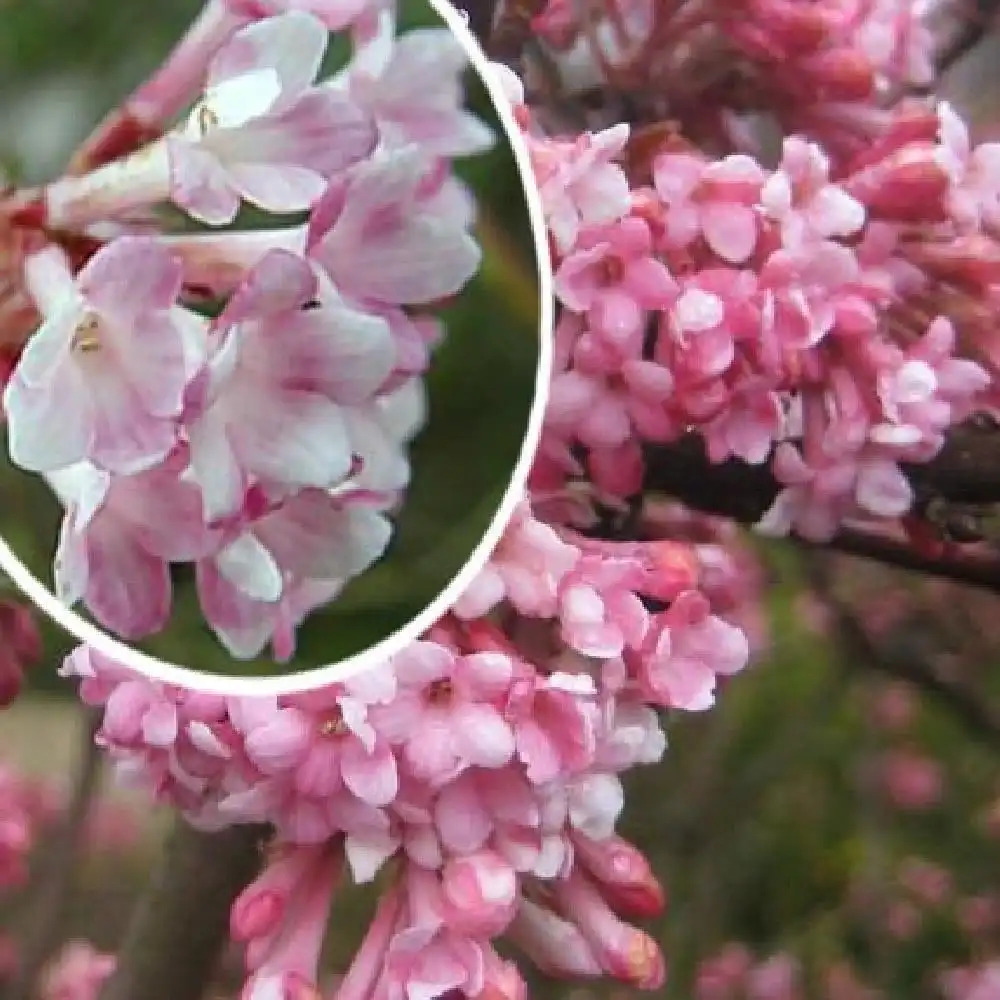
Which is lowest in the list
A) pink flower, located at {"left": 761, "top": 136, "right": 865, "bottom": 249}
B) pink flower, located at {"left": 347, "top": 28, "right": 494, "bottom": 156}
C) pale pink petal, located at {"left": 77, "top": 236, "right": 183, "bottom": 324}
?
pink flower, located at {"left": 761, "top": 136, "right": 865, "bottom": 249}

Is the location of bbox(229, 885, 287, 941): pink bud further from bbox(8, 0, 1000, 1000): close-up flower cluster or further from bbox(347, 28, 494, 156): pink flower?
bbox(347, 28, 494, 156): pink flower

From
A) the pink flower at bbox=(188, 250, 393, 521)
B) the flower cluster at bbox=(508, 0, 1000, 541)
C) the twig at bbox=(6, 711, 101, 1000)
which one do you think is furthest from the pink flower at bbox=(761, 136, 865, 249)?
the twig at bbox=(6, 711, 101, 1000)

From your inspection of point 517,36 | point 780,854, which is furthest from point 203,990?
point 517,36

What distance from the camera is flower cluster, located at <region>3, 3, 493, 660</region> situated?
0.30 m

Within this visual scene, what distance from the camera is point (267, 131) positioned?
0.31m

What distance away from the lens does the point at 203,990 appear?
45 centimetres

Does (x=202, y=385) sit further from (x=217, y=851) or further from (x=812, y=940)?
(x=812, y=940)

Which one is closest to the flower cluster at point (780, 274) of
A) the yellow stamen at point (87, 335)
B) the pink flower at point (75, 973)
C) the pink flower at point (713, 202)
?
the pink flower at point (713, 202)

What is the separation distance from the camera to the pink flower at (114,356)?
30 cm

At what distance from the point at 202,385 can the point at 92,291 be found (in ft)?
0.09

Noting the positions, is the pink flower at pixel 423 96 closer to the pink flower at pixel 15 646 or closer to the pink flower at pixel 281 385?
the pink flower at pixel 281 385

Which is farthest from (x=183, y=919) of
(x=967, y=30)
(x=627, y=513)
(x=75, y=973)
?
(x=967, y=30)

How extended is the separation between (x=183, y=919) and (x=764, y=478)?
8.0 inches

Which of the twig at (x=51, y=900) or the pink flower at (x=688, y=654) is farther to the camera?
the twig at (x=51, y=900)
